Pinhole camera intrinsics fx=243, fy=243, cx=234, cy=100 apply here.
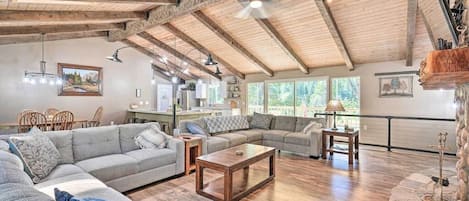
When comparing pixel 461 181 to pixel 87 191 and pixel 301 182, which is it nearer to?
pixel 301 182

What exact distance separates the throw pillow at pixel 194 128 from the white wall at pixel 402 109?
14.5 feet

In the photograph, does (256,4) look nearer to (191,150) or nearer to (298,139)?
(191,150)

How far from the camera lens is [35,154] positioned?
2.62 m

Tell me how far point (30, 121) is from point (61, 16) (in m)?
2.10

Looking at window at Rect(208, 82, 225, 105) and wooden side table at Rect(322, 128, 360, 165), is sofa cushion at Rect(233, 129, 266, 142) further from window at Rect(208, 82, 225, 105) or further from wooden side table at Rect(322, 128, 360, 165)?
window at Rect(208, 82, 225, 105)

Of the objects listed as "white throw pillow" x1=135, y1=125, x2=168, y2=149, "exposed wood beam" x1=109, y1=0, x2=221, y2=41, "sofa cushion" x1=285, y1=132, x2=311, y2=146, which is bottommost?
"sofa cushion" x1=285, y1=132, x2=311, y2=146

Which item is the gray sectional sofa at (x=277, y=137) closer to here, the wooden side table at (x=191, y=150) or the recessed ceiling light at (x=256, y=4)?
the wooden side table at (x=191, y=150)

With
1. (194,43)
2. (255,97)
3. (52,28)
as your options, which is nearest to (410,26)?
(194,43)

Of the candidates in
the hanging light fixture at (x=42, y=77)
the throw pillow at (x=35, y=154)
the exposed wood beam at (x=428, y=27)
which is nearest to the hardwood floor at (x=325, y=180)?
the throw pillow at (x=35, y=154)

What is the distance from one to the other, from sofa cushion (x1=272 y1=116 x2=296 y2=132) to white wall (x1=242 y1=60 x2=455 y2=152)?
230cm

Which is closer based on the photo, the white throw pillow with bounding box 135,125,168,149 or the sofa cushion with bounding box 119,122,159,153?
the sofa cushion with bounding box 119,122,159,153

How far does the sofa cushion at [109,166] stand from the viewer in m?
2.93

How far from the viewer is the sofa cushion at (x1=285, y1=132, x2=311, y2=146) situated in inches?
204

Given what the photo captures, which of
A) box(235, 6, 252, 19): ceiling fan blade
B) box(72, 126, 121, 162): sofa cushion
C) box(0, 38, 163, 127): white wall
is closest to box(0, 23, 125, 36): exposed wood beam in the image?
box(0, 38, 163, 127): white wall
